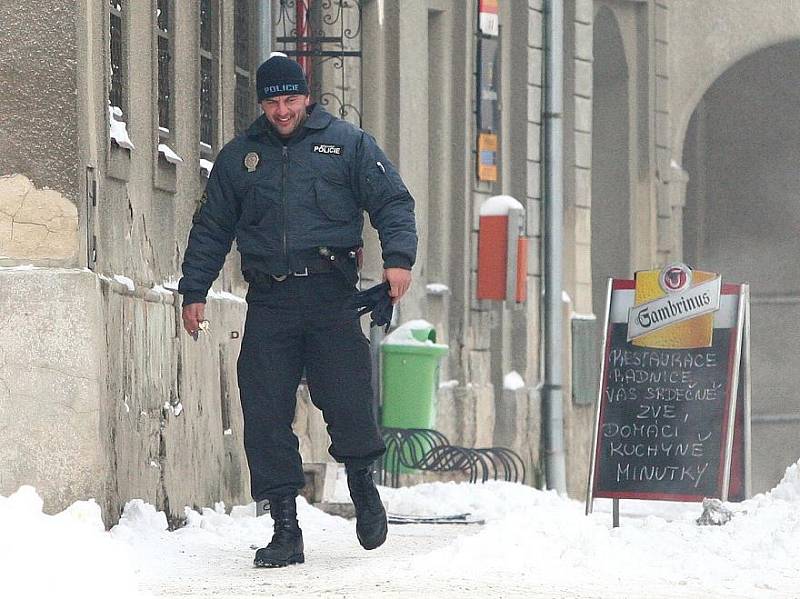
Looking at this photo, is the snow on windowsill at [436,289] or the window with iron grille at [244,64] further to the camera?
the snow on windowsill at [436,289]

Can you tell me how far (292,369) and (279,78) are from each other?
1050 mm

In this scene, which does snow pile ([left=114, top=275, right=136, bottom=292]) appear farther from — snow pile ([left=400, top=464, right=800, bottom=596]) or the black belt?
snow pile ([left=400, top=464, right=800, bottom=596])

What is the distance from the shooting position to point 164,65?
36.3ft

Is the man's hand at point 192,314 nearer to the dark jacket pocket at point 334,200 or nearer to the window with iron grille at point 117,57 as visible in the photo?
the dark jacket pocket at point 334,200

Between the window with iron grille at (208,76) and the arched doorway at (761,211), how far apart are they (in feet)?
48.7

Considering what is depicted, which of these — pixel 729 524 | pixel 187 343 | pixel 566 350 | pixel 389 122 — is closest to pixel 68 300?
pixel 187 343

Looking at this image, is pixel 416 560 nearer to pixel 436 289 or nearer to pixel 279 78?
pixel 279 78

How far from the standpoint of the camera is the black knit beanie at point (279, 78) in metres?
8.36

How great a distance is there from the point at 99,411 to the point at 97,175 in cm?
98

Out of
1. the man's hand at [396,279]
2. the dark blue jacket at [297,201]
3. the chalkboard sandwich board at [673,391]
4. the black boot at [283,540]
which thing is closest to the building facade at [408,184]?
the dark blue jacket at [297,201]

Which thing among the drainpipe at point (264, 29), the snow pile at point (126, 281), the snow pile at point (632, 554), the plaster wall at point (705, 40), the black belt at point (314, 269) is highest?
the plaster wall at point (705, 40)

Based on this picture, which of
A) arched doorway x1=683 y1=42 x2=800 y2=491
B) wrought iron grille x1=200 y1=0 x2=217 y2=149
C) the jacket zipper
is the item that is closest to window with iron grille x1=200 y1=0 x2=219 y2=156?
wrought iron grille x1=200 y1=0 x2=217 y2=149

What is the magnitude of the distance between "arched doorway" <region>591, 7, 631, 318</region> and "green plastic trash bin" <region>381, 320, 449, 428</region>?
786cm

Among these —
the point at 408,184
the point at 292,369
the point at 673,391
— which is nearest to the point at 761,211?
the point at 408,184
